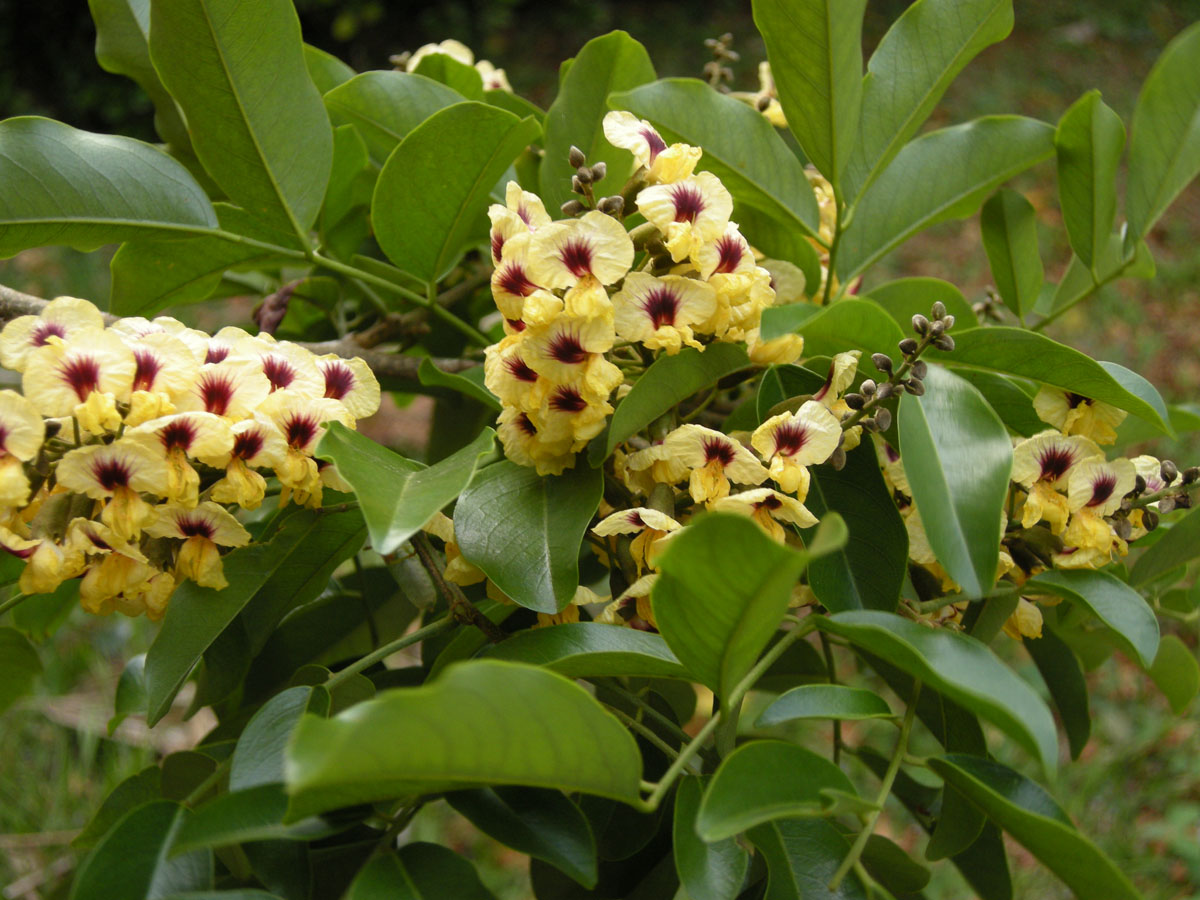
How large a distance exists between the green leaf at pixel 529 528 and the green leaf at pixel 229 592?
11 cm

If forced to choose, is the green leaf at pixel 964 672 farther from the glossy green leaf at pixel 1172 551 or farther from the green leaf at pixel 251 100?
the green leaf at pixel 251 100

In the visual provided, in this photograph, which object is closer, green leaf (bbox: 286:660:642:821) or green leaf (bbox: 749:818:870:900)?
green leaf (bbox: 286:660:642:821)

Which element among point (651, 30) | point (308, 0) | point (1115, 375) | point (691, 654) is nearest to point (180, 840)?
point (691, 654)

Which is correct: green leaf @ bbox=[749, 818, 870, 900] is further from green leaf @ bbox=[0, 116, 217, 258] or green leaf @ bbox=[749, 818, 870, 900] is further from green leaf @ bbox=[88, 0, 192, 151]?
green leaf @ bbox=[88, 0, 192, 151]

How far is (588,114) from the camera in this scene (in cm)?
67

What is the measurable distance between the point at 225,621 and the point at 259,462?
10 cm

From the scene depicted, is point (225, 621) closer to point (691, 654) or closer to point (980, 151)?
point (691, 654)

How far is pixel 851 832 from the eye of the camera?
57cm

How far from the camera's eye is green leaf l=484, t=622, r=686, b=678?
0.47 meters

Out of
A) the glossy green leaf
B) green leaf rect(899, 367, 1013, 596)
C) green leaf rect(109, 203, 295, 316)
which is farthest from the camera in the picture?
green leaf rect(109, 203, 295, 316)

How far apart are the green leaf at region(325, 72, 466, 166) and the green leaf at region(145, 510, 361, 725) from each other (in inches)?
11.7

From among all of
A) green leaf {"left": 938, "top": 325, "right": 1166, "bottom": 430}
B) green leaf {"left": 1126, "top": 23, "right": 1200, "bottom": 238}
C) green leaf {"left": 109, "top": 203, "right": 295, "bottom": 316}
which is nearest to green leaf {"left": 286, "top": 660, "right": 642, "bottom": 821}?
green leaf {"left": 938, "top": 325, "right": 1166, "bottom": 430}

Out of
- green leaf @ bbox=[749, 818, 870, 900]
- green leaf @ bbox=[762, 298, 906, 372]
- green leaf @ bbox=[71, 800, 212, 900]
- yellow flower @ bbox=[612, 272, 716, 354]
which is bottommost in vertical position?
green leaf @ bbox=[749, 818, 870, 900]

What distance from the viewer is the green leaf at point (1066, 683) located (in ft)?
2.43
